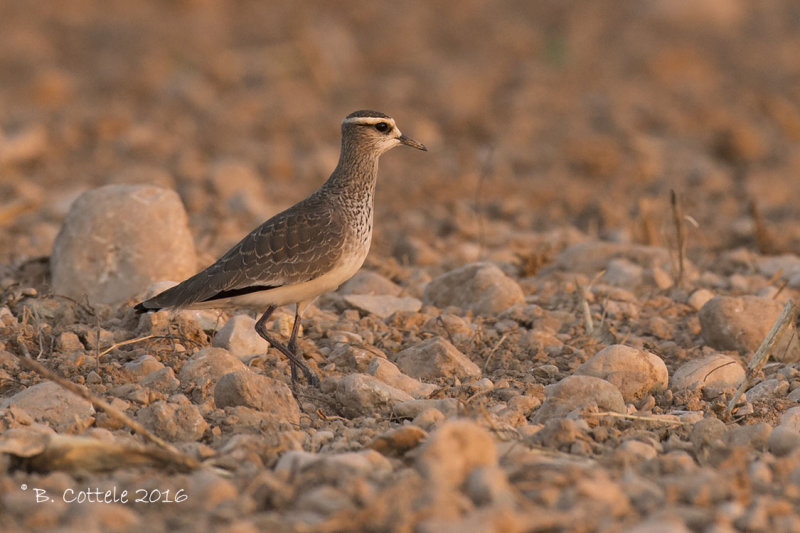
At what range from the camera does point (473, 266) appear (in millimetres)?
7109

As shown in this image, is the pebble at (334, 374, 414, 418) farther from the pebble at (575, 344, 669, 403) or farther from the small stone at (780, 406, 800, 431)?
the small stone at (780, 406, 800, 431)

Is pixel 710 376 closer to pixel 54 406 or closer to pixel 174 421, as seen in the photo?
pixel 174 421

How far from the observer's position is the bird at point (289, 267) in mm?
5758

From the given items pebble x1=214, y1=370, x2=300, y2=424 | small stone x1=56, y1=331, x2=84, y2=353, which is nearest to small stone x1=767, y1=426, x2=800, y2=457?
pebble x1=214, y1=370, x2=300, y2=424

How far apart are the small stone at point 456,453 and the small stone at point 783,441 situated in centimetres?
143

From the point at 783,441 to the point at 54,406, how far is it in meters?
3.22

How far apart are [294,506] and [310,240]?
2.41m

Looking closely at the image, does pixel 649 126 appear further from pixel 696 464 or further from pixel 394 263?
pixel 696 464

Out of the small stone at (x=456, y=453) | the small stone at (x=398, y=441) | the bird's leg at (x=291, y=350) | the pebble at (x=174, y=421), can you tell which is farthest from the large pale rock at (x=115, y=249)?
the small stone at (x=456, y=453)

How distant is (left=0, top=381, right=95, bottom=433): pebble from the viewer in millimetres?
4766

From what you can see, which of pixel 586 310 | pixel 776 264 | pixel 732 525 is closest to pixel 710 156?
pixel 776 264

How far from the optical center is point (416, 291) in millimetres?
7445

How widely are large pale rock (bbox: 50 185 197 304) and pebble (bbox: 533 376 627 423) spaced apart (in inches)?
112

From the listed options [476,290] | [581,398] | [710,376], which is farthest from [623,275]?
[581,398]
